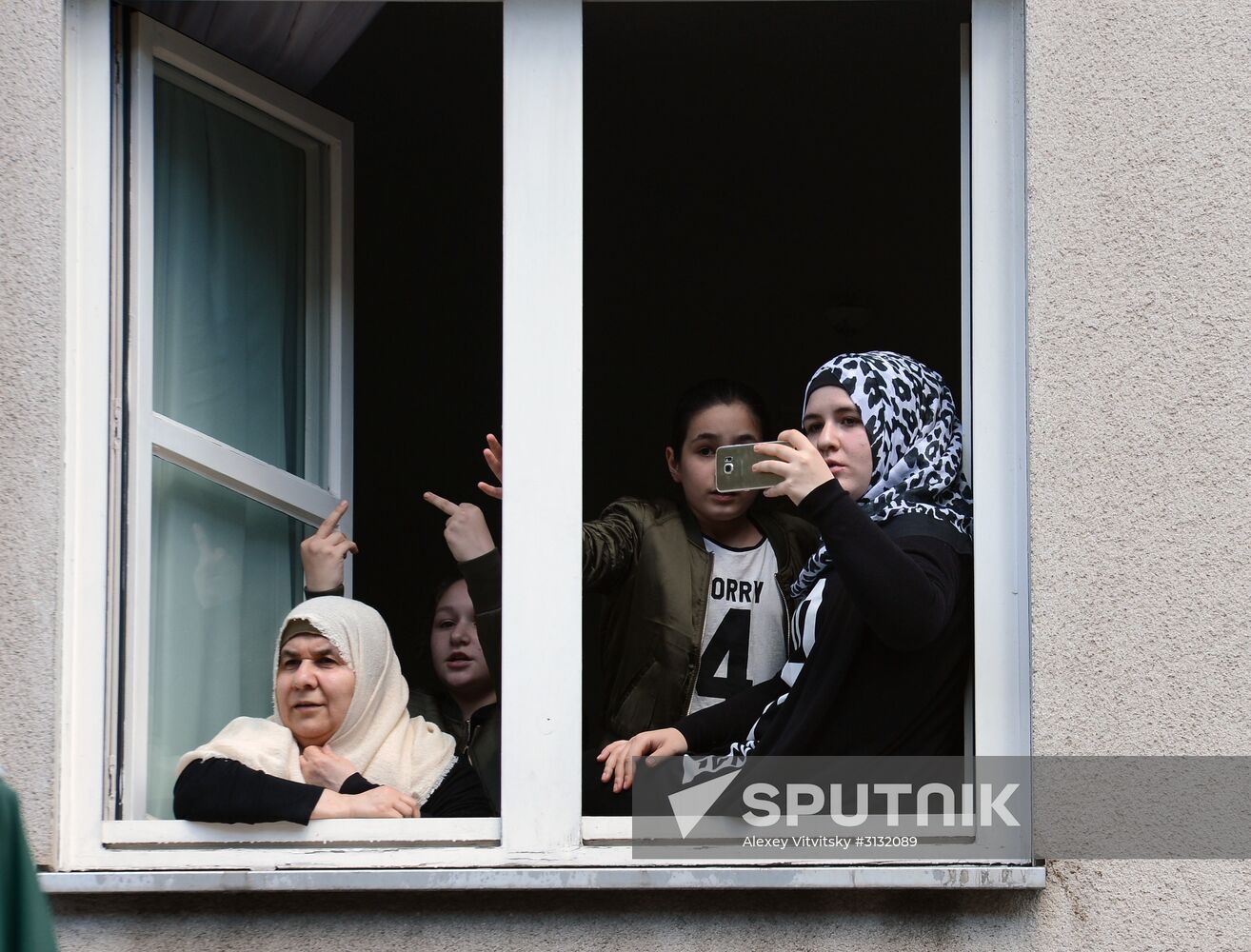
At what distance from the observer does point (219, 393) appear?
371 cm

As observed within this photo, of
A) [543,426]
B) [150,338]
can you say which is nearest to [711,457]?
[543,426]

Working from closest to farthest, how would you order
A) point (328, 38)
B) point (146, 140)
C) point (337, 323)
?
point (146, 140), point (328, 38), point (337, 323)

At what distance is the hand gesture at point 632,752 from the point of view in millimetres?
3369

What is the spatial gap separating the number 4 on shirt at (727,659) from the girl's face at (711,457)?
26cm

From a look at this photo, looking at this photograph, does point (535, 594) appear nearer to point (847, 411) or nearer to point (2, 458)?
point (847, 411)

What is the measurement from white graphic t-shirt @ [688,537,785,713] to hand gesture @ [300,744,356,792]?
0.81 m

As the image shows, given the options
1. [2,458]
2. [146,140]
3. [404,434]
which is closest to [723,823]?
[2,458]

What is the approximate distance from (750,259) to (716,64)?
1.77 m

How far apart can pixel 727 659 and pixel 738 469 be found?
0.53 m

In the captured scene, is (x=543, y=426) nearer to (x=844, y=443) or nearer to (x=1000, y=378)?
(x=844, y=443)

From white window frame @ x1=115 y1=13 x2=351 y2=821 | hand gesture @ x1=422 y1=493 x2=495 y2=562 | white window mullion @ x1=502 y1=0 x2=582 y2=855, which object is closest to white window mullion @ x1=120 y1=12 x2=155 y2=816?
white window frame @ x1=115 y1=13 x2=351 y2=821

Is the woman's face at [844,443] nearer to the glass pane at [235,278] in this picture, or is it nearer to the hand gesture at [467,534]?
the hand gesture at [467,534]

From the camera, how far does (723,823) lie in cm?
322

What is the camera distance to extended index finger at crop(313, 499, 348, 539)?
3791 mm
